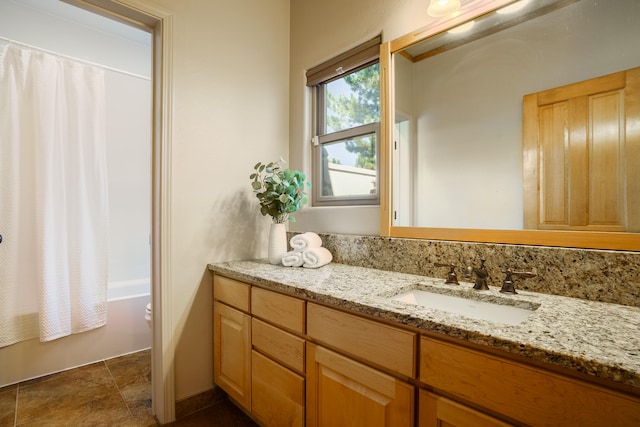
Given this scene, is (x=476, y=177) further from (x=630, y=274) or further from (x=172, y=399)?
(x=172, y=399)

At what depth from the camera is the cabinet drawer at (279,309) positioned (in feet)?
3.77

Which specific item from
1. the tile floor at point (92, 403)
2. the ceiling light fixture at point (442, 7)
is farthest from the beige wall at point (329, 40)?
the tile floor at point (92, 403)

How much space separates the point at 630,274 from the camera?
0.88 metres

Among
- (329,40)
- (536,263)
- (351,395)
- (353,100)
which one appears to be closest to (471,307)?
(536,263)

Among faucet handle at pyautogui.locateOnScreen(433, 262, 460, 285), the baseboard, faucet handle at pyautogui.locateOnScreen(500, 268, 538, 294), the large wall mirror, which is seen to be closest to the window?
the large wall mirror

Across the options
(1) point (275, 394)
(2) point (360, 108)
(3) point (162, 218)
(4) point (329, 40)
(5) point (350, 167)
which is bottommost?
(1) point (275, 394)

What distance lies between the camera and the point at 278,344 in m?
1.24

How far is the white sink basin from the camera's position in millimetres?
967

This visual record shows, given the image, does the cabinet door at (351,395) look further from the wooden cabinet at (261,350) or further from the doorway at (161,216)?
the doorway at (161,216)

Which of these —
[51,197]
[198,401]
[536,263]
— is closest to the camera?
[536,263]

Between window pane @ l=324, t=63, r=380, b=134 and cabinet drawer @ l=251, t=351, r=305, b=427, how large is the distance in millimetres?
1311

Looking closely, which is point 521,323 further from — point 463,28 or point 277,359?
point 463,28

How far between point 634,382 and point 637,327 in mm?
298

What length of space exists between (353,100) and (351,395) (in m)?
1.51
